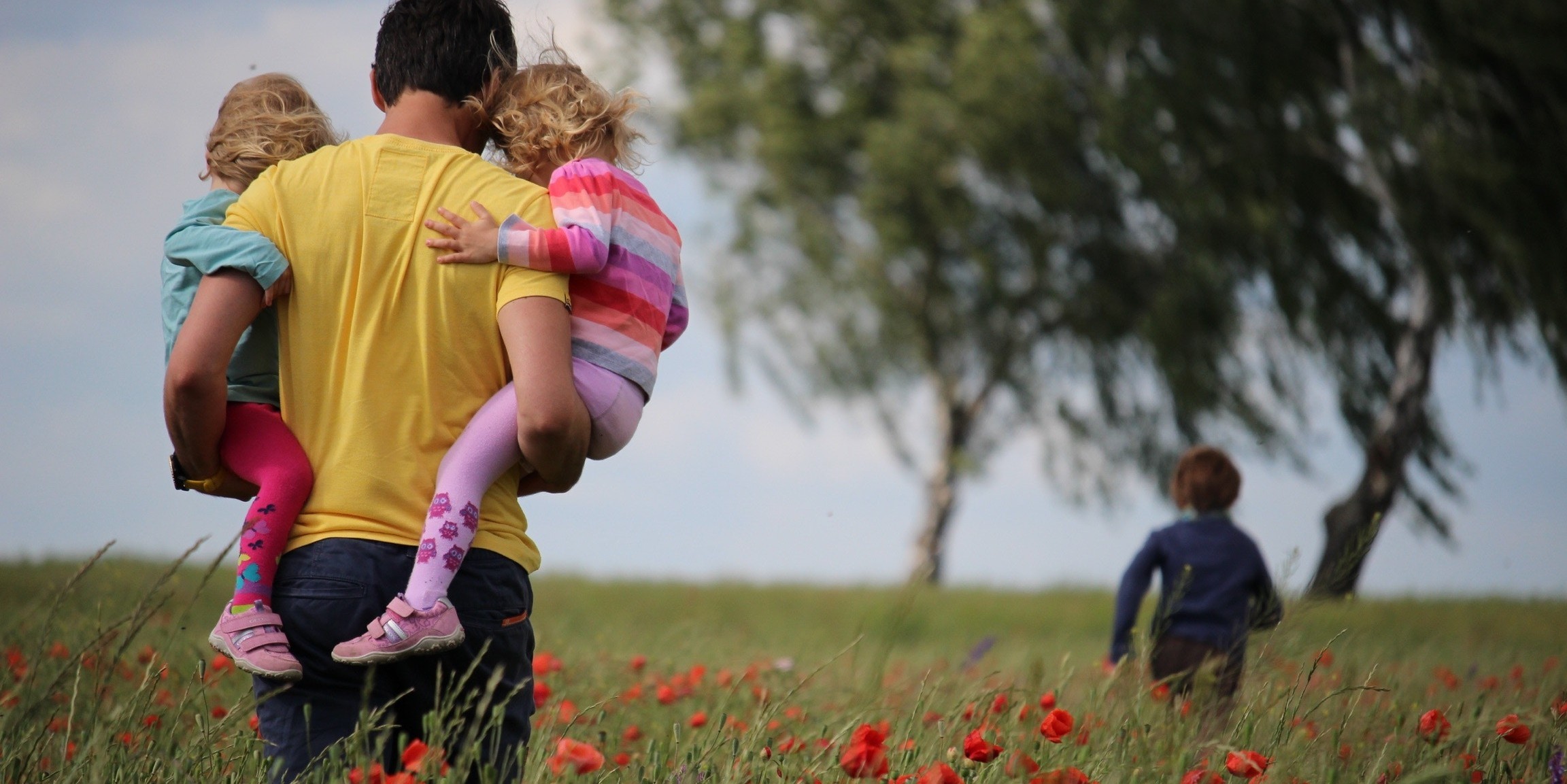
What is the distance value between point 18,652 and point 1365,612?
36.0 feet

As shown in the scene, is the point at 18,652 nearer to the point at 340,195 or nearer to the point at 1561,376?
the point at 340,195

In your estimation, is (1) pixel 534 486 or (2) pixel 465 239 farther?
(1) pixel 534 486

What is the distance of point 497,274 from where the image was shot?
6.61ft

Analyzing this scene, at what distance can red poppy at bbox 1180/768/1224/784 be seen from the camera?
2.15 meters

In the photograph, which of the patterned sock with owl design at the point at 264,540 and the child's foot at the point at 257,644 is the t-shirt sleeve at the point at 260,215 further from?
the child's foot at the point at 257,644

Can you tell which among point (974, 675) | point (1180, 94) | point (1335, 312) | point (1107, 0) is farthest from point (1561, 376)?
point (974, 675)

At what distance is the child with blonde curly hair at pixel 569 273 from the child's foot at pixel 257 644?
3.9 inches

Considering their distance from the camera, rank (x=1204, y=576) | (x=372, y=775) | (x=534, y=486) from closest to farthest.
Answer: (x=372, y=775) → (x=534, y=486) → (x=1204, y=576)

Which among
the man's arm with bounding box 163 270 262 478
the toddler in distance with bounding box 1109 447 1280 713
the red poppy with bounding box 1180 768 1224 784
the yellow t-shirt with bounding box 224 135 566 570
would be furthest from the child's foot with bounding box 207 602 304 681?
the toddler in distance with bounding box 1109 447 1280 713

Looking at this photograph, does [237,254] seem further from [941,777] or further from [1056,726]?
[1056,726]

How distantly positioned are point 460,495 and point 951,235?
14.2 meters

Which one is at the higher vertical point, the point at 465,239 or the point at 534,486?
the point at 465,239

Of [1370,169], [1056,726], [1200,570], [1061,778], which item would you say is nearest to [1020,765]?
[1061,778]

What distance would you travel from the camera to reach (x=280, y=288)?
196 cm
